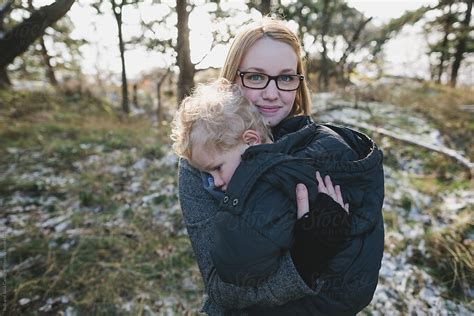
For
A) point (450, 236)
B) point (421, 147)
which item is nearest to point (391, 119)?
A: point (421, 147)

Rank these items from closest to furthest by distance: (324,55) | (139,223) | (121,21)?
1. (139,223)
2. (121,21)
3. (324,55)

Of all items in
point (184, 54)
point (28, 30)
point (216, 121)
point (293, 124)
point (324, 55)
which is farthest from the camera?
point (324, 55)

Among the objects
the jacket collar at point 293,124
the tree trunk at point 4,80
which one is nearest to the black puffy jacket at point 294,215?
the jacket collar at point 293,124

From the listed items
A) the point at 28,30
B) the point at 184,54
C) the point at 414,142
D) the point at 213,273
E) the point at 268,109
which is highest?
the point at 184,54

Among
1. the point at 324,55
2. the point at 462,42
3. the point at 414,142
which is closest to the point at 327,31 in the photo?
the point at 324,55

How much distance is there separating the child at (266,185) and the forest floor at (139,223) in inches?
90.1

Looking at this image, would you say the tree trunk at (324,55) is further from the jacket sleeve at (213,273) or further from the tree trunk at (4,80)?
the tree trunk at (4,80)

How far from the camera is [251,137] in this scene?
1.48 m

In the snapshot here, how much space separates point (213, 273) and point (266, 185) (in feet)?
1.59

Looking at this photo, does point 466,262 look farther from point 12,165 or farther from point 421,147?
point 12,165

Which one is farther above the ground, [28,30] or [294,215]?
[28,30]

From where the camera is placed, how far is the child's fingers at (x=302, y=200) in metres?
1.23

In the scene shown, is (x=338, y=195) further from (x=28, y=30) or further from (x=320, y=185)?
(x=28, y=30)

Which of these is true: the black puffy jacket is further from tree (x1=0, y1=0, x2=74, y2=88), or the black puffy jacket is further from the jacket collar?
tree (x1=0, y1=0, x2=74, y2=88)
